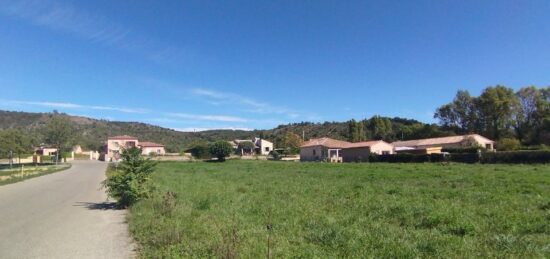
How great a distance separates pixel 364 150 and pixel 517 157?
3156 cm

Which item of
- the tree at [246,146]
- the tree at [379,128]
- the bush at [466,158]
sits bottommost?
the bush at [466,158]

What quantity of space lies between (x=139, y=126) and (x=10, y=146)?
120m

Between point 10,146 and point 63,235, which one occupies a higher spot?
point 10,146

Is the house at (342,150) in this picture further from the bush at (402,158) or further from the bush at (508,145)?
the bush at (508,145)

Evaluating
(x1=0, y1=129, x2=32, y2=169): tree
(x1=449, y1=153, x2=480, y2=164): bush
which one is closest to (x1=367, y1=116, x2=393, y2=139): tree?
(x1=449, y1=153, x2=480, y2=164): bush

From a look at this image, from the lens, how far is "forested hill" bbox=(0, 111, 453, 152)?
114 meters

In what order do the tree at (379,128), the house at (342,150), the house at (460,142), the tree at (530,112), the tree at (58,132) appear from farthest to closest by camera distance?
the tree at (379,128), the tree at (58,132), the tree at (530,112), the house at (342,150), the house at (460,142)

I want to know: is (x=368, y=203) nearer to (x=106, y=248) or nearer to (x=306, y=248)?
(x=306, y=248)

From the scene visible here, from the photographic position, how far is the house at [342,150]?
2805 inches

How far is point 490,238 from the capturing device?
866 centimetres

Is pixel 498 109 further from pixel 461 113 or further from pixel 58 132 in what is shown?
pixel 58 132

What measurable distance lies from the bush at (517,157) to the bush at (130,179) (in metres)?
34.6

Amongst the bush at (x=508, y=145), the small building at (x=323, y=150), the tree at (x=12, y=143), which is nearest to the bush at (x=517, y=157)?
the bush at (x=508, y=145)

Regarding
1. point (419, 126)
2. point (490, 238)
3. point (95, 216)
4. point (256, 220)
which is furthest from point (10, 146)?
point (419, 126)
